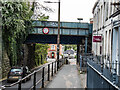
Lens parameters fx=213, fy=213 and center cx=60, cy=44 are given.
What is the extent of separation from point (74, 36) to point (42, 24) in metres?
5.32

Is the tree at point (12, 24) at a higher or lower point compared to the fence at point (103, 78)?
higher

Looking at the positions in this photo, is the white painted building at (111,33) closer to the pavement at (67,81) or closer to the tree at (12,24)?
the pavement at (67,81)

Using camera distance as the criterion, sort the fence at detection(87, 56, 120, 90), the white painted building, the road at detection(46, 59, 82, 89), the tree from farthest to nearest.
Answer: the tree, the road at detection(46, 59, 82, 89), the white painted building, the fence at detection(87, 56, 120, 90)

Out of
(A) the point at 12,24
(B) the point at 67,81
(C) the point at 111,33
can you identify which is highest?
(A) the point at 12,24

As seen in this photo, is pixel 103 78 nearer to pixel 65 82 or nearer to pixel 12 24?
pixel 65 82

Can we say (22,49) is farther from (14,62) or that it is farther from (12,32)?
(12,32)

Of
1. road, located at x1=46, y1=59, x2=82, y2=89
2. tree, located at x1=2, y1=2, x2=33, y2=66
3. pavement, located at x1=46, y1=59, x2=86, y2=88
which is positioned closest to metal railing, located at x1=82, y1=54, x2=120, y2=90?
road, located at x1=46, y1=59, x2=82, y2=89

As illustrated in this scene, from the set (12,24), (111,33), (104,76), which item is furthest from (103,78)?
(12,24)

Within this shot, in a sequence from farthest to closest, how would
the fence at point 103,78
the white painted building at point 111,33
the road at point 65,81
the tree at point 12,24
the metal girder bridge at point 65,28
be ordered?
1. the metal girder bridge at point 65,28
2. the tree at point 12,24
3. the road at point 65,81
4. the white painted building at point 111,33
5. the fence at point 103,78

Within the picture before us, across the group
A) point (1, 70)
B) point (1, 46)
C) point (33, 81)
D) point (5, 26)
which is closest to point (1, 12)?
point (5, 26)

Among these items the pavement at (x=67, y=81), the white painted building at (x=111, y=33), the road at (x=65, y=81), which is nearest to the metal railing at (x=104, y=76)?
the white painted building at (x=111, y=33)

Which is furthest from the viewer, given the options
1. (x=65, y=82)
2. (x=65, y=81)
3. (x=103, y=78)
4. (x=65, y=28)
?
(x=65, y=28)

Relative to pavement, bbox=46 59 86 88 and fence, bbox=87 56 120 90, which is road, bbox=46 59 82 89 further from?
fence, bbox=87 56 120 90

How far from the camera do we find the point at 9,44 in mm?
24984
